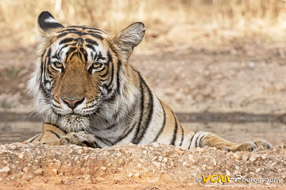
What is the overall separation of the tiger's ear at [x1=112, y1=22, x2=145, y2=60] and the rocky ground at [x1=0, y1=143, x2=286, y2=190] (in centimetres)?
122

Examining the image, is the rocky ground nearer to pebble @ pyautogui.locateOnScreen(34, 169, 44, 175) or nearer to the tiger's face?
pebble @ pyautogui.locateOnScreen(34, 169, 44, 175)

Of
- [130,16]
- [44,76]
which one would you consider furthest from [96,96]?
[130,16]

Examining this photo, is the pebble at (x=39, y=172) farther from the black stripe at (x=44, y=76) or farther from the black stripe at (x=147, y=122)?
the black stripe at (x=147, y=122)

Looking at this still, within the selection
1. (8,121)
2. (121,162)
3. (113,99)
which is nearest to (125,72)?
(113,99)

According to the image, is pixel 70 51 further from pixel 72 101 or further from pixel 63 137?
pixel 63 137

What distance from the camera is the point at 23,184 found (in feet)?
13.6

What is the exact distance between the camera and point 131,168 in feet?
14.5

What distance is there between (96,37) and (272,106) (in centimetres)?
512

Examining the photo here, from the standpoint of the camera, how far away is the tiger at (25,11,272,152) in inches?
201

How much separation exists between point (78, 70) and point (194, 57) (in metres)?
7.06

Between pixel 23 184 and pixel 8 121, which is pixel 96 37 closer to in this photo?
pixel 23 184

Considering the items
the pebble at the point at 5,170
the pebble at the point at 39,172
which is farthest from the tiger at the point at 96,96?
the pebble at the point at 5,170

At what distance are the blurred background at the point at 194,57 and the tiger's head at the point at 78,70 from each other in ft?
6.12

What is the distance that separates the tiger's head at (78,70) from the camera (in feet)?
16.7
